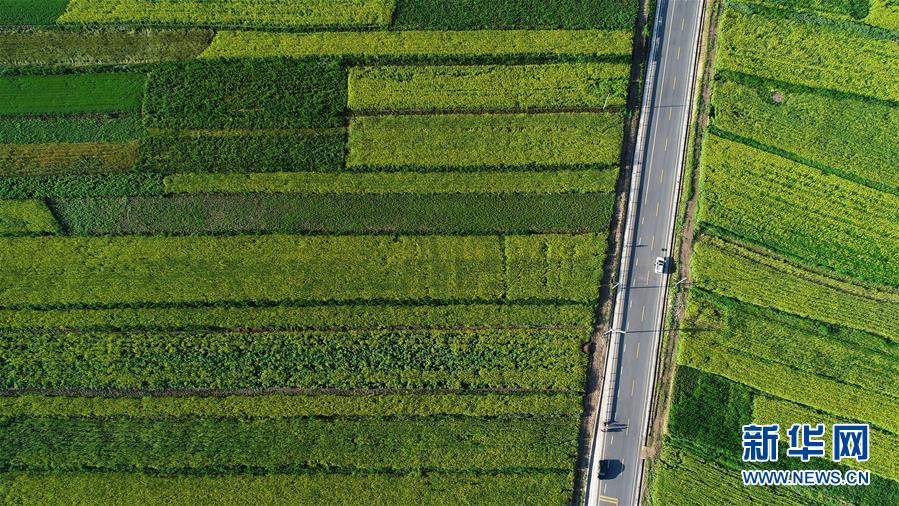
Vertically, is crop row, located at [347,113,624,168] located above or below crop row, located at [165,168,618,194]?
above

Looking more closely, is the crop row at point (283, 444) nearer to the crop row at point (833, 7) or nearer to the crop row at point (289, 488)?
the crop row at point (289, 488)

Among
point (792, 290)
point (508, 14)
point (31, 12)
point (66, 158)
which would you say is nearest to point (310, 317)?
point (66, 158)

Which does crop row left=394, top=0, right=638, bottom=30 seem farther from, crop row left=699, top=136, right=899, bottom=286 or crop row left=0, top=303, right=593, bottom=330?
crop row left=0, top=303, right=593, bottom=330

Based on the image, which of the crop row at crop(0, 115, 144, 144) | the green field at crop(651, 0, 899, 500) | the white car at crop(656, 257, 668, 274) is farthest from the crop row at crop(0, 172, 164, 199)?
the green field at crop(651, 0, 899, 500)

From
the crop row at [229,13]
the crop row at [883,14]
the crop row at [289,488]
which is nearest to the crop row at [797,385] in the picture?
the crop row at [289,488]

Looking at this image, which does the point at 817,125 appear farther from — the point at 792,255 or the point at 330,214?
the point at 330,214

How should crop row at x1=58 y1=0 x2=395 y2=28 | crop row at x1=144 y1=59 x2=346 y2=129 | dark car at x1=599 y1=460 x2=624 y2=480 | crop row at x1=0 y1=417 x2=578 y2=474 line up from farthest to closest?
crop row at x1=58 y1=0 x2=395 y2=28 < crop row at x1=144 y1=59 x2=346 y2=129 < dark car at x1=599 y1=460 x2=624 y2=480 < crop row at x1=0 y1=417 x2=578 y2=474
